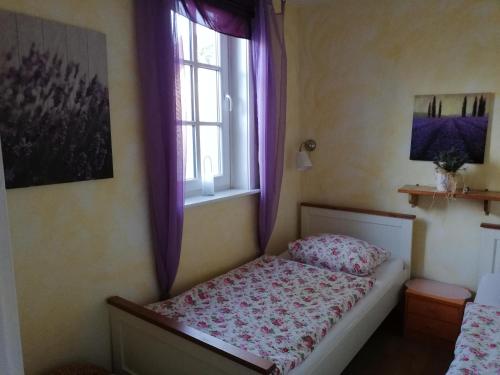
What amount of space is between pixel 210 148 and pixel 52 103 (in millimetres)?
1080

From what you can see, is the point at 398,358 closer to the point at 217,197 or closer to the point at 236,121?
the point at 217,197

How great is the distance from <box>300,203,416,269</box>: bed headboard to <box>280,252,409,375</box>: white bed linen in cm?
12

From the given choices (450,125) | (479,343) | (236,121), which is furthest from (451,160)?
(236,121)

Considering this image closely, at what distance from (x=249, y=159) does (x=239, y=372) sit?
1.48 metres

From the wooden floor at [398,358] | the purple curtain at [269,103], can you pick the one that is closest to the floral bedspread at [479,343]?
the wooden floor at [398,358]

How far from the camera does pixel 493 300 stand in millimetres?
2064

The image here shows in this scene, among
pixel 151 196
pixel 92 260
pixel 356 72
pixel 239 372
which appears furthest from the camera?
pixel 356 72

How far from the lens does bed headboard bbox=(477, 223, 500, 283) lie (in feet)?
7.93

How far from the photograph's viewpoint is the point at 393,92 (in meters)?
2.71

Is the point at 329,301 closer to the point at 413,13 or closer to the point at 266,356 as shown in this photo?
the point at 266,356

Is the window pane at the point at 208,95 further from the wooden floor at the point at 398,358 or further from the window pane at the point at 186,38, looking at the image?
the wooden floor at the point at 398,358

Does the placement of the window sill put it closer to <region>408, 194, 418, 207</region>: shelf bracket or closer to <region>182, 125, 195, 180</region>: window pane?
<region>182, 125, 195, 180</region>: window pane

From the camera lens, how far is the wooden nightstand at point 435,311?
2393 millimetres

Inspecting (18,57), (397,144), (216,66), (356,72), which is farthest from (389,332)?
(18,57)
